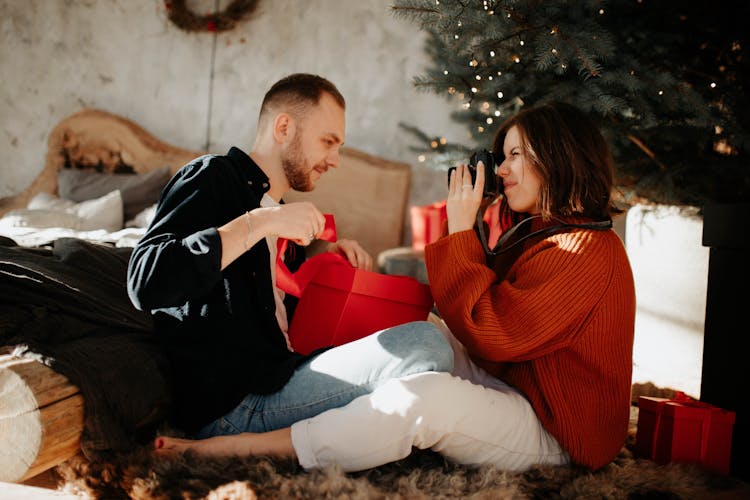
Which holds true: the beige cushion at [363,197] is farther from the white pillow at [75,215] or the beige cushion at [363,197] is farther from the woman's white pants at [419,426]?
the woman's white pants at [419,426]

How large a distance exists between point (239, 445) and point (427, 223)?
219 cm

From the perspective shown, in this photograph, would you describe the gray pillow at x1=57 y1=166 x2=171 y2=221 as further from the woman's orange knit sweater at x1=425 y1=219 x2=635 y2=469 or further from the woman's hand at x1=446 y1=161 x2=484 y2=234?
the woman's orange knit sweater at x1=425 y1=219 x2=635 y2=469

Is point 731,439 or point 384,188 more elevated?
point 384,188

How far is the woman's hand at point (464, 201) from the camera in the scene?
1.36 m

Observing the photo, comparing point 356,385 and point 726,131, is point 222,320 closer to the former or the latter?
point 356,385

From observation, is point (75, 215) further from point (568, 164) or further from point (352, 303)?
point (568, 164)

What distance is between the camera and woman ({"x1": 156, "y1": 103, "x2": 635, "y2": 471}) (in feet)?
3.81

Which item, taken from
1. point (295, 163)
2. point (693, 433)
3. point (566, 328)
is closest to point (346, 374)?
point (566, 328)

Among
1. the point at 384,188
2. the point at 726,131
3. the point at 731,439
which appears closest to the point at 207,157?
the point at 731,439

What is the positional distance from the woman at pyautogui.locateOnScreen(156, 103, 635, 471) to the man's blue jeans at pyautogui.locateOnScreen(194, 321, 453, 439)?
36 mm

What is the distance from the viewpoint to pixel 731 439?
1436 mm

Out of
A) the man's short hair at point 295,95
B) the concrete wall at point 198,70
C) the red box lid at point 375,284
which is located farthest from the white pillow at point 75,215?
the red box lid at point 375,284

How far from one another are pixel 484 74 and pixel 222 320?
4.56ft

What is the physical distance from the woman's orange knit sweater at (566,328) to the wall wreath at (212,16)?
301cm
